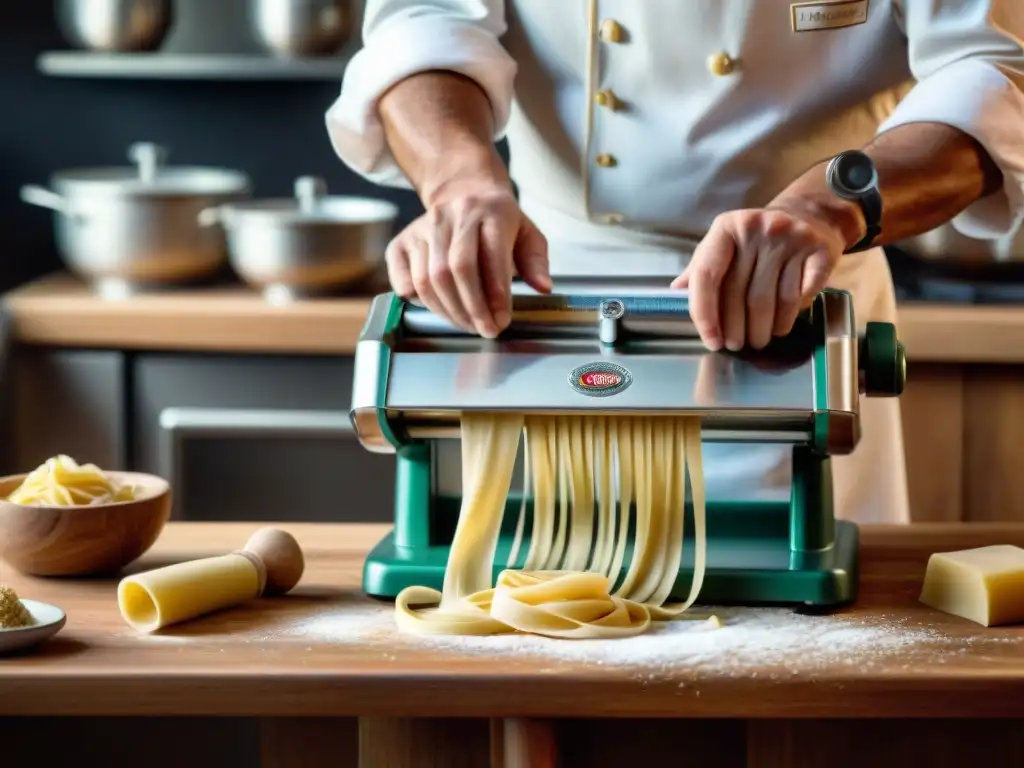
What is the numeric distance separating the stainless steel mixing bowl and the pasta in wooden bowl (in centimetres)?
171

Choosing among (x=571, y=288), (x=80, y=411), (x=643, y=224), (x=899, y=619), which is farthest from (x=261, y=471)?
(x=899, y=619)

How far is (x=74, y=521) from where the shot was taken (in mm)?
1270

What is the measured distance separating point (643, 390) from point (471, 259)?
18 cm

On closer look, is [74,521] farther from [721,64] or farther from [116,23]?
[116,23]

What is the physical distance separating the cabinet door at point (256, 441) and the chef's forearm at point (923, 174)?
1420 millimetres

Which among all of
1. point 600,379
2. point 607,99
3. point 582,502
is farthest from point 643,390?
point 607,99

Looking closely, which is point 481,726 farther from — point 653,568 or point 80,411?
point 80,411

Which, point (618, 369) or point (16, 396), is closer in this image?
point (618, 369)

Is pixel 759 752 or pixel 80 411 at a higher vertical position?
pixel 80 411

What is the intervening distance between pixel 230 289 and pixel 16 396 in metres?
0.42

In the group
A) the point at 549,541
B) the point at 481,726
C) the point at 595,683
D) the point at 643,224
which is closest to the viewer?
the point at 595,683

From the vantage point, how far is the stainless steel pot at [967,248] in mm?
2666

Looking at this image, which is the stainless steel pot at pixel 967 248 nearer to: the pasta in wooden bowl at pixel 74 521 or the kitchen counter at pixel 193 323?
the kitchen counter at pixel 193 323

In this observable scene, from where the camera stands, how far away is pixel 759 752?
1140 mm
